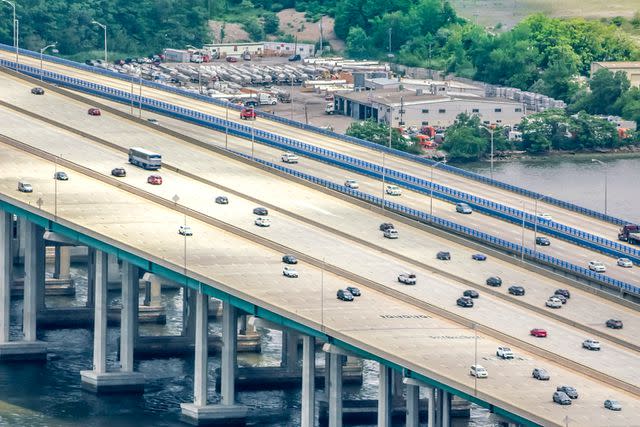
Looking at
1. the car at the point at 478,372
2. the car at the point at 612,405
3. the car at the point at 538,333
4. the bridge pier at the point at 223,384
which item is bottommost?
the bridge pier at the point at 223,384

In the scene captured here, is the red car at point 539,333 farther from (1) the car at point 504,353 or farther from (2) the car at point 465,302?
(2) the car at point 465,302

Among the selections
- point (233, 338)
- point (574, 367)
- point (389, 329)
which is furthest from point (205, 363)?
point (574, 367)

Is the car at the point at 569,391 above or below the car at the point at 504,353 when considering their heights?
below

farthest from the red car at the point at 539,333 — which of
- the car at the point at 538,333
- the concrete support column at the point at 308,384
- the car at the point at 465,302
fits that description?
the concrete support column at the point at 308,384

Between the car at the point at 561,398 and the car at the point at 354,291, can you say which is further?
the car at the point at 354,291

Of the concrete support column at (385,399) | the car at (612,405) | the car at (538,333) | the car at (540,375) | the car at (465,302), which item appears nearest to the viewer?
the car at (612,405)

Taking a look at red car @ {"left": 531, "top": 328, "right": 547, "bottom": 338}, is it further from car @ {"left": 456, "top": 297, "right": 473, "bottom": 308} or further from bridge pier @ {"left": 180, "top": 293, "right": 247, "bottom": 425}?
bridge pier @ {"left": 180, "top": 293, "right": 247, "bottom": 425}

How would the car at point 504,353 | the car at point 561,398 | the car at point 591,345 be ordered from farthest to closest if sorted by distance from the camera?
1. the car at point 591,345
2. the car at point 504,353
3. the car at point 561,398
